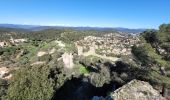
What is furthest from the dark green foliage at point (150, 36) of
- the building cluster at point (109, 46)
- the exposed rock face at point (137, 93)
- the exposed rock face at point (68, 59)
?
the exposed rock face at point (68, 59)

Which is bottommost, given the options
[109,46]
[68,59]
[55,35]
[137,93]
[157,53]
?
[55,35]

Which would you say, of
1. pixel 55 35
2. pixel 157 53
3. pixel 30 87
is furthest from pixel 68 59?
pixel 55 35

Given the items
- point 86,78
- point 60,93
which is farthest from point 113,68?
point 60,93

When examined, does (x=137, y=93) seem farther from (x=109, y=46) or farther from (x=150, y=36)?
(x=109, y=46)

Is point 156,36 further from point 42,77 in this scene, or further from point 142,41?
point 42,77

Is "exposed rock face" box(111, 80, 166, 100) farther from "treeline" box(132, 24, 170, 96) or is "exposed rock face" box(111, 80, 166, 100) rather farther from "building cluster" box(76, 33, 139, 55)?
"building cluster" box(76, 33, 139, 55)

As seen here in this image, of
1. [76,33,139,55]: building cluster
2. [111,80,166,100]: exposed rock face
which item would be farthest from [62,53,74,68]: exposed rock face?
[111,80,166,100]: exposed rock face

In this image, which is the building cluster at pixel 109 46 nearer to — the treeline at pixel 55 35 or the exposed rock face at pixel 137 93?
the treeline at pixel 55 35

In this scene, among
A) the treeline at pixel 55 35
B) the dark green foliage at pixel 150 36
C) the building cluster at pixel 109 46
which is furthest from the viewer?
the treeline at pixel 55 35

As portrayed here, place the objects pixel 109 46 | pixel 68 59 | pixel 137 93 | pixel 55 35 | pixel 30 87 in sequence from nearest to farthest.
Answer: pixel 137 93
pixel 30 87
pixel 68 59
pixel 109 46
pixel 55 35

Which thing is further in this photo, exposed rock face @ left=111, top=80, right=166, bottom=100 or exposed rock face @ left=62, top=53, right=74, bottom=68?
exposed rock face @ left=62, top=53, right=74, bottom=68
